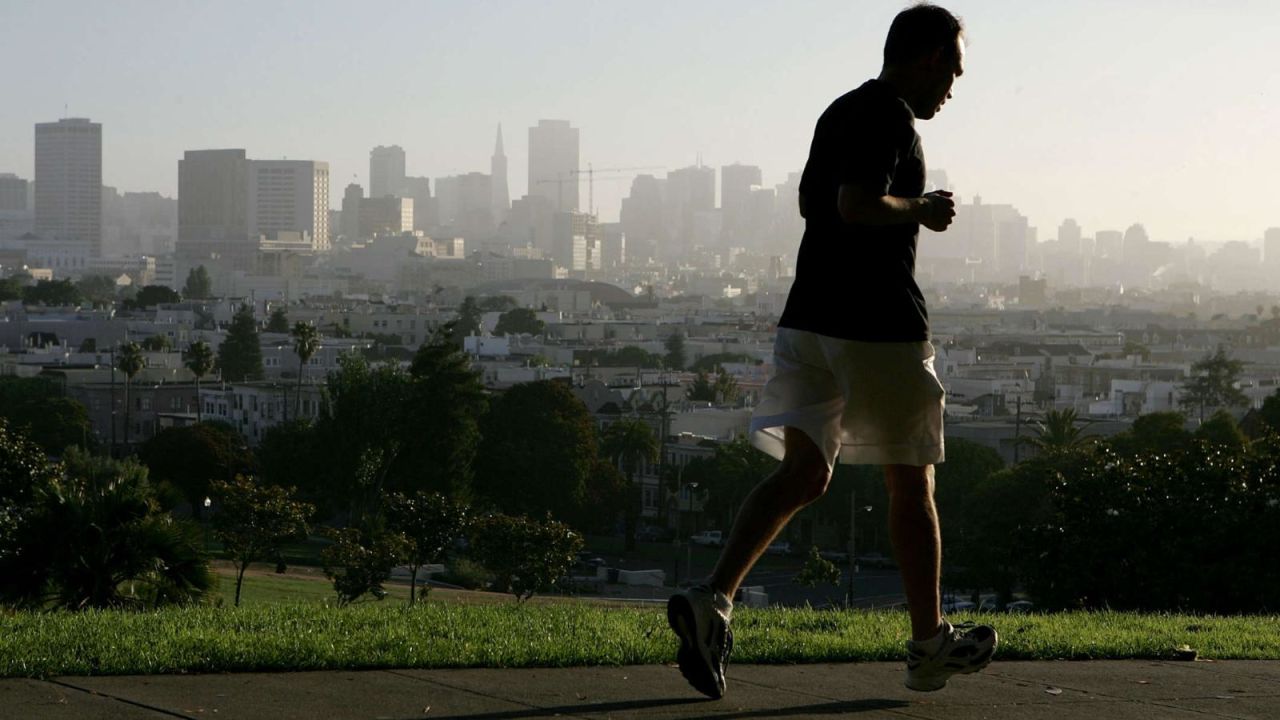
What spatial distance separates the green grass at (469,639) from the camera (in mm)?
4500

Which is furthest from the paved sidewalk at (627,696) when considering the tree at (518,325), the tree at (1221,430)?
the tree at (518,325)

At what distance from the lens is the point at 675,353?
11206cm

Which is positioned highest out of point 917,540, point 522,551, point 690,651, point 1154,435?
point 917,540

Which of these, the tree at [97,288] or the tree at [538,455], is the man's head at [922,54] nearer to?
the tree at [538,455]

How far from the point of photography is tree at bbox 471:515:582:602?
24078 millimetres

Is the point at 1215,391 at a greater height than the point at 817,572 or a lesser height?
greater

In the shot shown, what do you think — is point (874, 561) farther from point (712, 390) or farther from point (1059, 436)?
point (712, 390)

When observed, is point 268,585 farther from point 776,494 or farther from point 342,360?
point 776,494

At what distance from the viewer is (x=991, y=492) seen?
32469 mm

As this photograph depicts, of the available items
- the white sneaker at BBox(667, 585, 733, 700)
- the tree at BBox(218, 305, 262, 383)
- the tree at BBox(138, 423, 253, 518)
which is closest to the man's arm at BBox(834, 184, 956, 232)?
the white sneaker at BBox(667, 585, 733, 700)

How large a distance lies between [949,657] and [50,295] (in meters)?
120

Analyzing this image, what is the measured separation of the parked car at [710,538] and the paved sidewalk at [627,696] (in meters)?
39.1

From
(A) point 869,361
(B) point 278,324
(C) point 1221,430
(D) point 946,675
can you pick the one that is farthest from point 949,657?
(B) point 278,324

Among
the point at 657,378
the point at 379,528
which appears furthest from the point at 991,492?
the point at 657,378
